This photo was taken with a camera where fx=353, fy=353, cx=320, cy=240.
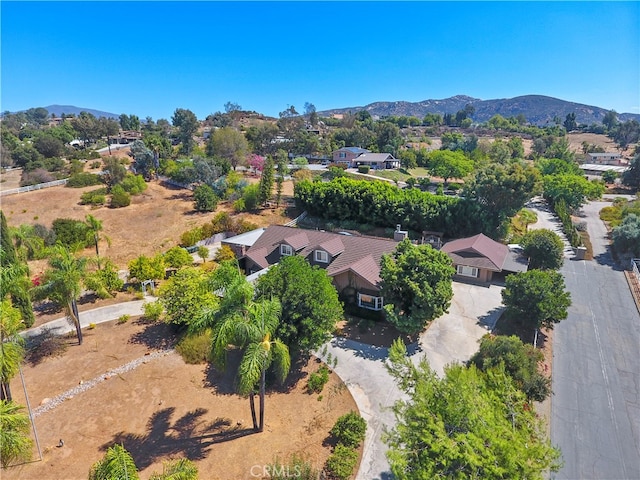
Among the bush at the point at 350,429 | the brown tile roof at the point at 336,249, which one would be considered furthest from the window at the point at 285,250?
the bush at the point at 350,429

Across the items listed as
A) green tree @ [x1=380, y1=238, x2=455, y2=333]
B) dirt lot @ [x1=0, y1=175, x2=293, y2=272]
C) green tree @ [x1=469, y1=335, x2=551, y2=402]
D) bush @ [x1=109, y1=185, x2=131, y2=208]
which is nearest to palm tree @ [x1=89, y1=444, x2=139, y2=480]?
green tree @ [x1=469, y1=335, x2=551, y2=402]

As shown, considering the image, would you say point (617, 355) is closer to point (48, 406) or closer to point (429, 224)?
point (429, 224)

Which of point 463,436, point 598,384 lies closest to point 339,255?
point 598,384

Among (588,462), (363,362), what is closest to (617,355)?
(588,462)

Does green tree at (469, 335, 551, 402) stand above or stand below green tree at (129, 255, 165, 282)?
below

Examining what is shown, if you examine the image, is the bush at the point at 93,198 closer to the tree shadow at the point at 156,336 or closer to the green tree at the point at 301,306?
the tree shadow at the point at 156,336

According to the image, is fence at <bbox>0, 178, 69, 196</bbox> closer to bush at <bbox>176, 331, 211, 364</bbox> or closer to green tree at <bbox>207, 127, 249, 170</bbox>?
green tree at <bbox>207, 127, 249, 170</bbox>
